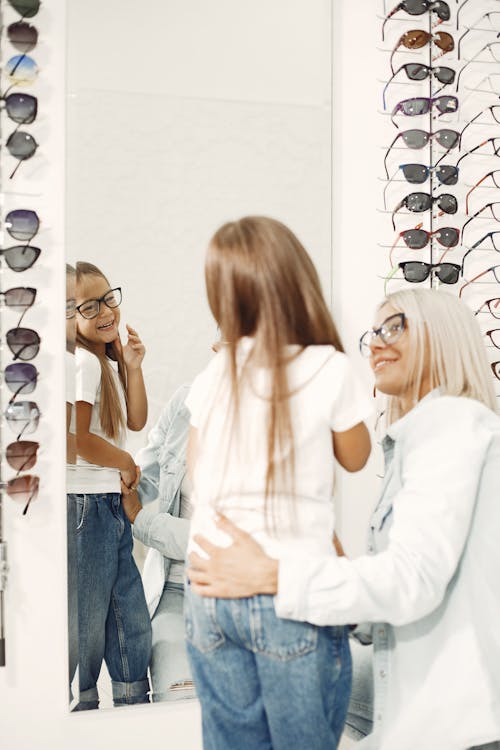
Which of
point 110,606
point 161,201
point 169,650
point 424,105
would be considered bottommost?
point 169,650

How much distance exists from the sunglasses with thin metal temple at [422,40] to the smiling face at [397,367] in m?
0.94

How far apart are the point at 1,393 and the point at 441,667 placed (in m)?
1.20

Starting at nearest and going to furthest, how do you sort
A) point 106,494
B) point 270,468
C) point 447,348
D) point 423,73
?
1. point 270,468
2. point 447,348
3. point 106,494
4. point 423,73

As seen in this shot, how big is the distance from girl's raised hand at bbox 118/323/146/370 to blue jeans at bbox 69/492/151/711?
1.12 feet

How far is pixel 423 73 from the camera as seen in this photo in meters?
2.12

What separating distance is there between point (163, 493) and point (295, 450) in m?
0.82

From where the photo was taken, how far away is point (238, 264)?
1.31 meters

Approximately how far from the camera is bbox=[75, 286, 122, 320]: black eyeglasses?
197 centimetres

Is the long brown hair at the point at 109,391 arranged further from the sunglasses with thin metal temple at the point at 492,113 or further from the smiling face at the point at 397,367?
the sunglasses with thin metal temple at the point at 492,113

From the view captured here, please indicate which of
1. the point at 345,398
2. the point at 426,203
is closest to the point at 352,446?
the point at 345,398

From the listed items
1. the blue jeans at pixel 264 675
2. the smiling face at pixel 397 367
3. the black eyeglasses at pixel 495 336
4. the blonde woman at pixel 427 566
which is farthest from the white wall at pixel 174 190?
the blue jeans at pixel 264 675

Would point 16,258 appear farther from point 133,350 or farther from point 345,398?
point 345,398

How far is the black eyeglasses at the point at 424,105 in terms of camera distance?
6.94 ft

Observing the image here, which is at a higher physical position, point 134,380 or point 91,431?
point 134,380
